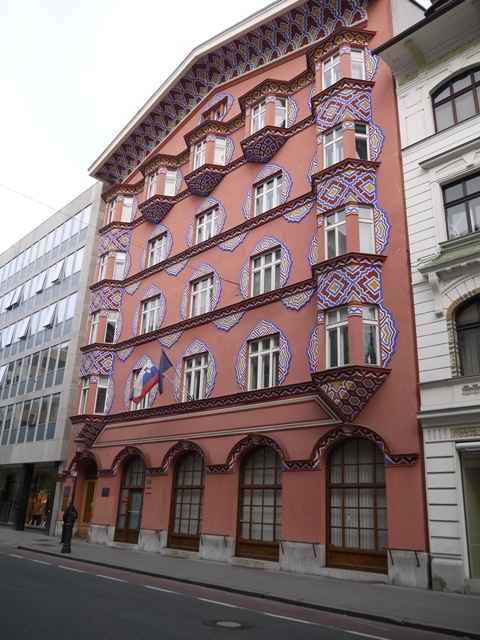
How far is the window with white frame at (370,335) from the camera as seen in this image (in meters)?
17.3

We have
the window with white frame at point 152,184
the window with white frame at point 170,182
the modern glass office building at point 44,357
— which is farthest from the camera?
the modern glass office building at point 44,357

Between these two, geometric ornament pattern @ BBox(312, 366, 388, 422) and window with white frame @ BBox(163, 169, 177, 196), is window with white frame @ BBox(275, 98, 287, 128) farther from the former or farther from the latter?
geometric ornament pattern @ BBox(312, 366, 388, 422)

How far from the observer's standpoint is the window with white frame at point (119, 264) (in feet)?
105

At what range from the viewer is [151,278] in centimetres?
2909

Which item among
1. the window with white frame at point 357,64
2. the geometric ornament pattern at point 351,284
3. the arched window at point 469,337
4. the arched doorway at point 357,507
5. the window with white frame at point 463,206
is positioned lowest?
the arched doorway at point 357,507

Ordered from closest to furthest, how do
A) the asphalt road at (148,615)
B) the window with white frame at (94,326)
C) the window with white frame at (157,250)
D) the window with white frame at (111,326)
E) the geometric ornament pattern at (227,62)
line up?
the asphalt road at (148,615) → the geometric ornament pattern at (227,62) → the window with white frame at (157,250) → the window with white frame at (111,326) → the window with white frame at (94,326)

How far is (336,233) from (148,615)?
13415 mm

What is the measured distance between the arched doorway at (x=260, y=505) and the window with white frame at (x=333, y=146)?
10.7 m

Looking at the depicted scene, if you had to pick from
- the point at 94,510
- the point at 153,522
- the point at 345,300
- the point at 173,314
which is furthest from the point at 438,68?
the point at 94,510

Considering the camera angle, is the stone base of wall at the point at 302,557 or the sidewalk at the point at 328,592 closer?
the sidewalk at the point at 328,592

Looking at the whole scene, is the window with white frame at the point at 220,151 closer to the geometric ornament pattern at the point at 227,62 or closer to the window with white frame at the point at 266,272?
the geometric ornament pattern at the point at 227,62

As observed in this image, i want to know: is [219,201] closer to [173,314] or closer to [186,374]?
[173,314]

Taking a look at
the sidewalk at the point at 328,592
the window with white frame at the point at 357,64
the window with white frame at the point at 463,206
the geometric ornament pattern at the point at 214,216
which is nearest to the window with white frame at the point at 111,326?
the geometric ornament pattern at the point at 214,216

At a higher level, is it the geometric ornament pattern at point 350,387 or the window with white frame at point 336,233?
the window with white frame at point 336,233
